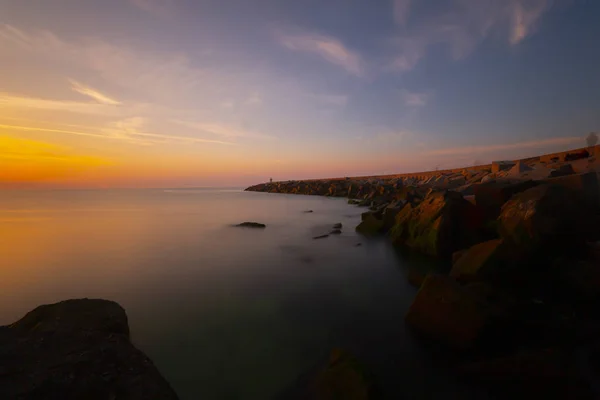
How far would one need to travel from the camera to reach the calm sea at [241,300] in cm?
475

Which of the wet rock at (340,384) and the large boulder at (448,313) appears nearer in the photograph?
the wet rock at (340,384)

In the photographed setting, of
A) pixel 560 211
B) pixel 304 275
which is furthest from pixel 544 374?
pixel 304 275

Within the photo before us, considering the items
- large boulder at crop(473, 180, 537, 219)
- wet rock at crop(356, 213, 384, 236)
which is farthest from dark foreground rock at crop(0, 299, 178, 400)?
wet rock at crop(356, 213, 384, 236)

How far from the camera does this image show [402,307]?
7.21m

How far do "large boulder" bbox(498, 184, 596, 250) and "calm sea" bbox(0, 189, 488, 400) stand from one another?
11.8 feet

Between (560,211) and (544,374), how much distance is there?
203 inches

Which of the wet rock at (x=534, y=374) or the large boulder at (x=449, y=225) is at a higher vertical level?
the large boulder at (x=449, y=225)

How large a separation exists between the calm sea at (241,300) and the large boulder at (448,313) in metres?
0.55

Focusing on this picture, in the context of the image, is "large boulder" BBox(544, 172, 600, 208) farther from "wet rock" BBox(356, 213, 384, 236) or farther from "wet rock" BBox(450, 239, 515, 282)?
"wet rock" BBox(356, 213, 384, 236)

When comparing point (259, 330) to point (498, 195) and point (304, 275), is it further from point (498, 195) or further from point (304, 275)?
point (498, 195)

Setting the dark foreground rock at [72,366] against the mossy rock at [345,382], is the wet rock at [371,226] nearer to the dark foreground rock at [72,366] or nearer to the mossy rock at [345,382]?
the mossy rock at [345,382]

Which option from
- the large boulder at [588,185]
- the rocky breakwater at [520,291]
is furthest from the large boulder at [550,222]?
the large boulder at [588,185]

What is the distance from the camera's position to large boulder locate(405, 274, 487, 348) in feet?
15.6

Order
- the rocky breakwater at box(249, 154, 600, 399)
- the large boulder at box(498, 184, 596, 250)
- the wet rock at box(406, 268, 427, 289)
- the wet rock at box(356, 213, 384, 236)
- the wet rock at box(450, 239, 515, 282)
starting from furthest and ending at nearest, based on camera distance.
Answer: the wet rock at box(356, 213, 384, 236) < the wet rock at box(406, 268, 427, 289) < the large boulder at box(498, 184, 596, 250) < the wet rock at box(450, 239, 515, 282) < the rocky breakwater at box(249, 154, 600, 399)
